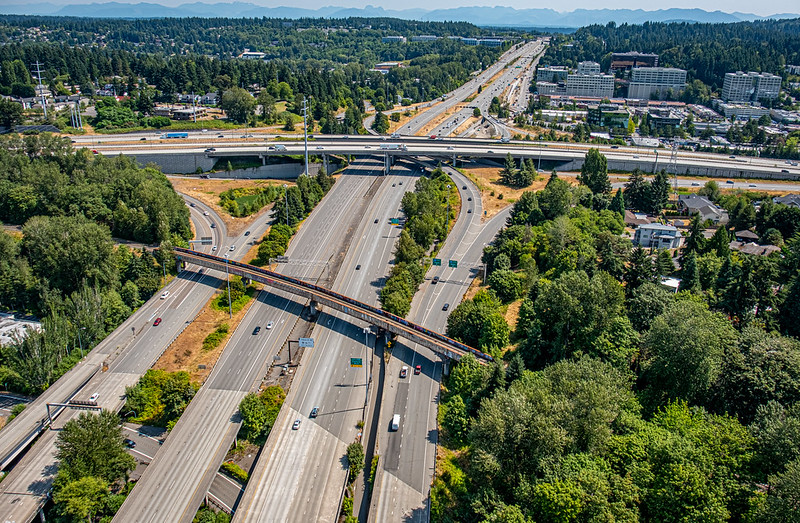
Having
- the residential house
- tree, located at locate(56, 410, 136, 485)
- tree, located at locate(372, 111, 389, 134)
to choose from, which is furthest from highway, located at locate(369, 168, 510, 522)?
tree, located at locate(372, 111, 389, 134)

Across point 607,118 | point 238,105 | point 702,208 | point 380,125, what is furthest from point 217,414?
point 607,118

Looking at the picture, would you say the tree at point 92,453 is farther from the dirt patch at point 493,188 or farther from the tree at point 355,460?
the dirt patch at point 493,188

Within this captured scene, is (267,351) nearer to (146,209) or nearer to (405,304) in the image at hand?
(405,304)

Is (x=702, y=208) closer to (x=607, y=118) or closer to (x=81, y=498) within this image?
(x=607, y=118)

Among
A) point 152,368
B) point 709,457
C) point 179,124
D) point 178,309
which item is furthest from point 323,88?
point 709,457

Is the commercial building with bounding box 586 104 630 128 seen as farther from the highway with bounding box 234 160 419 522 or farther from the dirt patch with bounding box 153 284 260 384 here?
the dirt patch with bounding box 153 284 260 384
